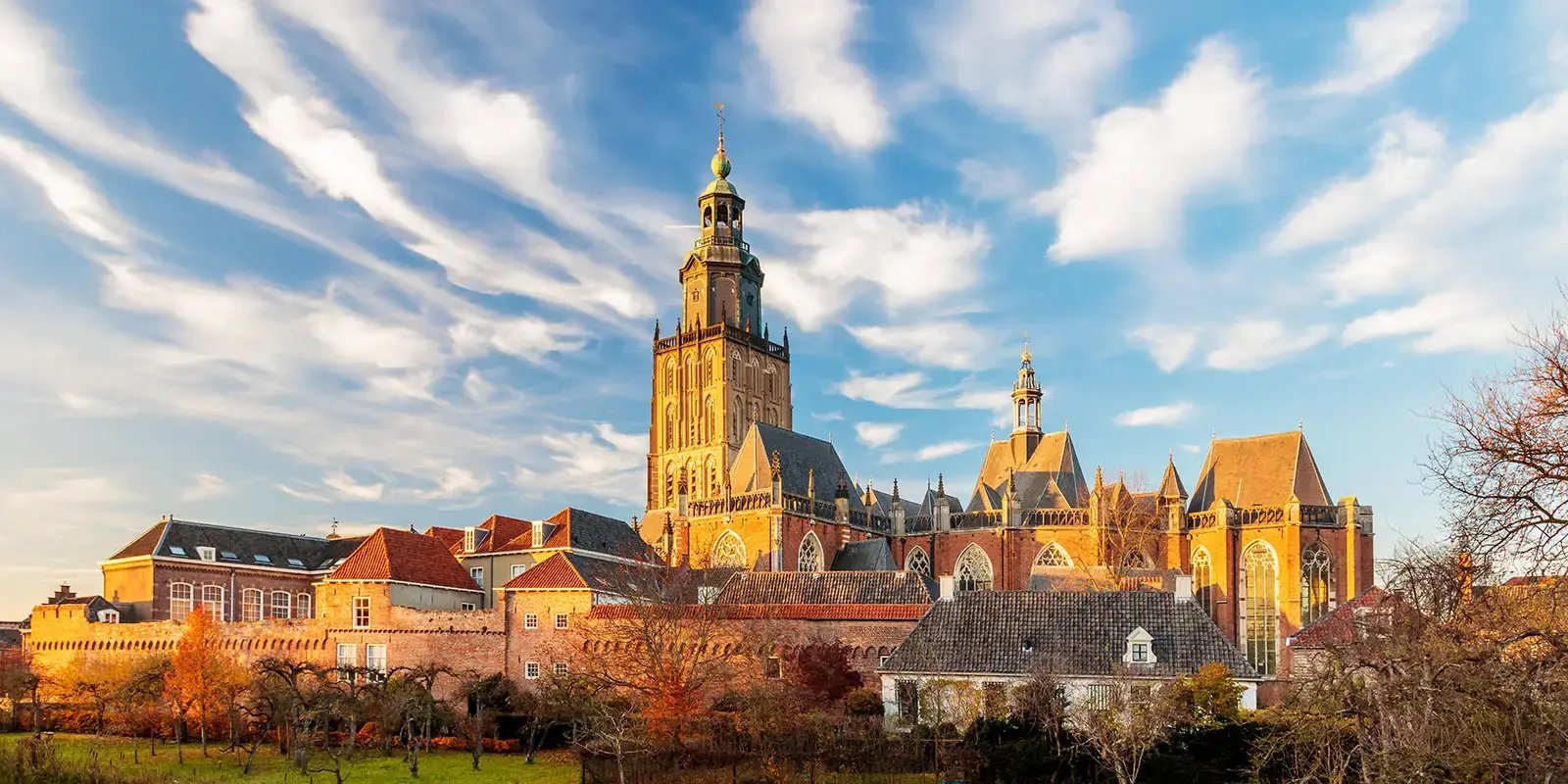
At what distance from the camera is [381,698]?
41.0 meters

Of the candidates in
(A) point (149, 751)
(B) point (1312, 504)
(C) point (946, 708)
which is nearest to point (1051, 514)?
(B) point (1312, 504)

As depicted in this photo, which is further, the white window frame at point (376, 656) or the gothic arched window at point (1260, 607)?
the gothic arched window at point (1260, 607)

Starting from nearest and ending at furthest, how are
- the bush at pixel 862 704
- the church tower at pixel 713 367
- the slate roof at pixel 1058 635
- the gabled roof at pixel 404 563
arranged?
the slate roof at pixel 1058 635
the bush at pixel 862 704
the gabled roof at pixel 404 563
the church tower at pixel 713 367

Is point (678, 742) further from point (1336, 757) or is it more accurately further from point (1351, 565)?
point (1351, 565)

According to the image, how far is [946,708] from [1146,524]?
2913 cm

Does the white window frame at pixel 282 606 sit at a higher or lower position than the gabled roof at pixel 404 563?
lower

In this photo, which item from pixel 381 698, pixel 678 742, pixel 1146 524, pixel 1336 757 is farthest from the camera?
pixel 1146 524

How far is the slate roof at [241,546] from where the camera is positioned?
63281 mm

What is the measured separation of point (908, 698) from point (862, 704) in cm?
163

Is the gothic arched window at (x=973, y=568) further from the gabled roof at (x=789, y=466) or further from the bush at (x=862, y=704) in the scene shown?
the bush at (x=862, y=704)

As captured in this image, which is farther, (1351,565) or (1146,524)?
(1146,524)

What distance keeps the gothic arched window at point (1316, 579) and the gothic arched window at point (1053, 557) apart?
1127 cm

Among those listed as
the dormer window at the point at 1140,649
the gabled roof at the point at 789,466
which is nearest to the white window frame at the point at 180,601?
the gabled roof at the point at 789,466

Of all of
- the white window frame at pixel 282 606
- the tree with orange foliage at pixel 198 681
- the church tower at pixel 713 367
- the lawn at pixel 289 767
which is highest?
the church tower at pixel 713 367
